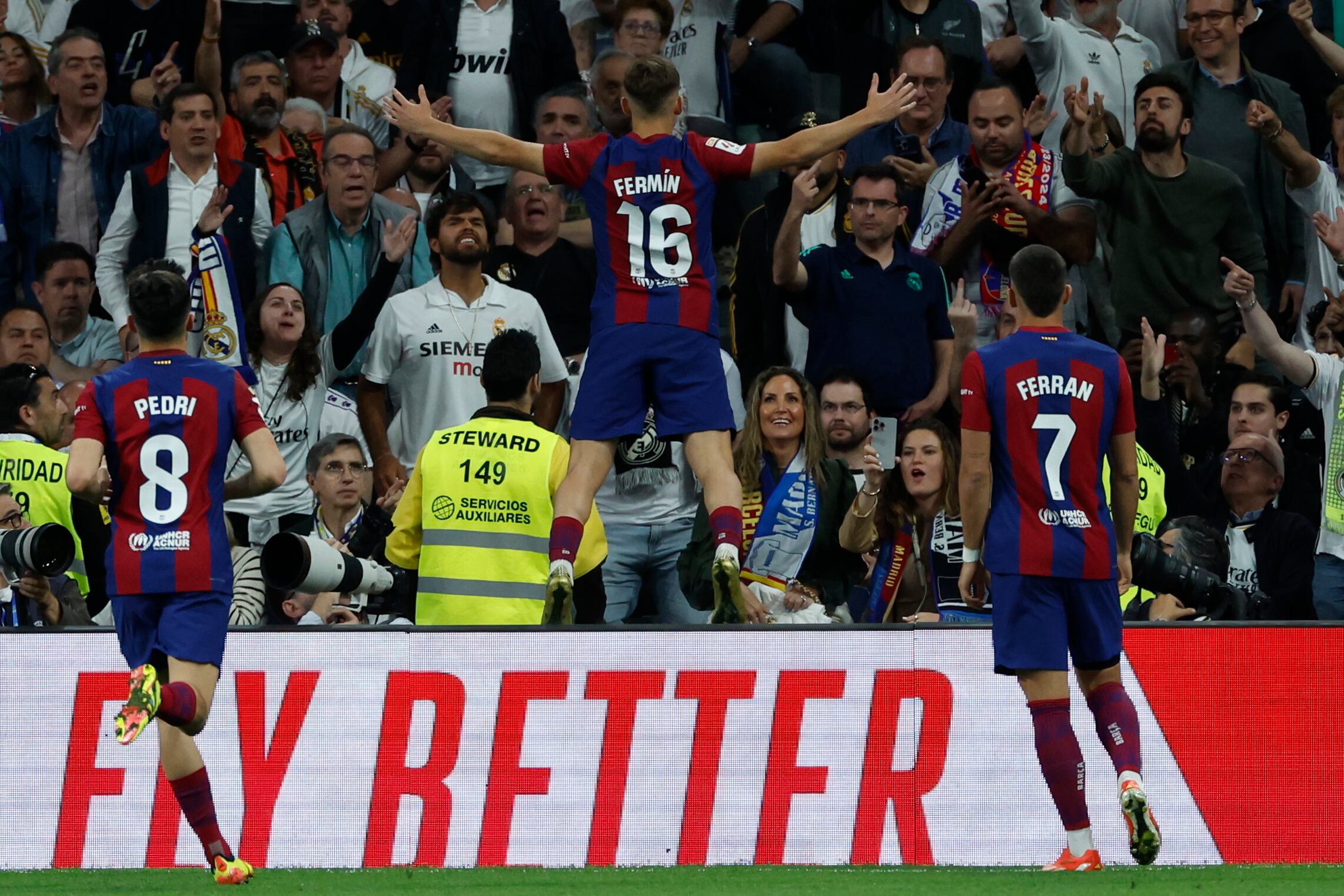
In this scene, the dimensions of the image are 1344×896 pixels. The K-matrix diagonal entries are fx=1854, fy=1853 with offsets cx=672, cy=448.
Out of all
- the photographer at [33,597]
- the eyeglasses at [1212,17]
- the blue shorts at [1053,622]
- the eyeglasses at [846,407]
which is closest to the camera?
the blue shorts at [1053,622]

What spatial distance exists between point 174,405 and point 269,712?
1657mm

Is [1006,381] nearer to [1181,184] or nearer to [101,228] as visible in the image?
[1181,184]

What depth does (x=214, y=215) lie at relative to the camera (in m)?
9.87

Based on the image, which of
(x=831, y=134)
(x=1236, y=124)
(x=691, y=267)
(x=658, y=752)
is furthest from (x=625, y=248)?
(x=1236, y=124)

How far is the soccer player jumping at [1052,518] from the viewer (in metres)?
5.92

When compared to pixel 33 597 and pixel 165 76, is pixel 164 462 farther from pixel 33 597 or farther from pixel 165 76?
pixel 165 76

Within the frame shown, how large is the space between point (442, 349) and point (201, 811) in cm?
385

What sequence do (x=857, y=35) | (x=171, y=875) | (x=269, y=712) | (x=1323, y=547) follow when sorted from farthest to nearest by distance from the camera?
(x=857, y=35) → (x=1323, y=547) → (x=269, y=712) → (x=171, y=875)

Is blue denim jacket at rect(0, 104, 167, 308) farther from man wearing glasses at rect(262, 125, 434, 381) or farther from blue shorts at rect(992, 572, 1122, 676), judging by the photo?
blue shorts at rect(992, 572, 1122, 676)

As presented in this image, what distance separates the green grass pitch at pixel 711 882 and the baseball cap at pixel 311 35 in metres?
5.60

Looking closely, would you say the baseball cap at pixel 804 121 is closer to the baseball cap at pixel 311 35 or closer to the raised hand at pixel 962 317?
the raised hand at pixel 962 317

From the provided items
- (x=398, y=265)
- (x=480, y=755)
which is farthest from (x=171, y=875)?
(x=398, y=265)

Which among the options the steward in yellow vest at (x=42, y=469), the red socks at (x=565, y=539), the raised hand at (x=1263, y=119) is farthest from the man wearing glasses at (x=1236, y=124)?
the steward in yellow vest at (x=42, y=469)

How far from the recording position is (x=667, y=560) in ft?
29.5
